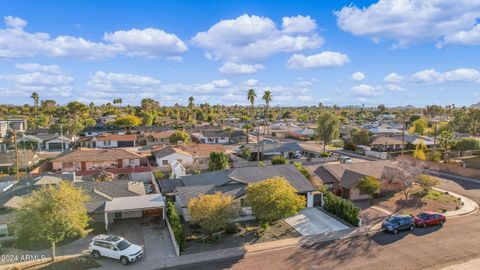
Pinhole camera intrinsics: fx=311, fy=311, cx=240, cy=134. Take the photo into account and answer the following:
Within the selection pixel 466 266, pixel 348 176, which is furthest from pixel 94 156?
pixel 466 266

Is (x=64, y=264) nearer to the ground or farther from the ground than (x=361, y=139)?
nearer to the ground

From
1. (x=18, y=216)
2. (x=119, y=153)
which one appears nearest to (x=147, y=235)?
(x=18, y=216)

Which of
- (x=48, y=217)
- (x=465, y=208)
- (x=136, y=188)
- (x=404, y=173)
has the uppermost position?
(x=404, y=173)

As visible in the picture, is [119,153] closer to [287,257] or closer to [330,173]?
[330,173]

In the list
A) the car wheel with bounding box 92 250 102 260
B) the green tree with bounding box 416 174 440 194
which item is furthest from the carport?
the green tree with bounding box 416 174 440 194

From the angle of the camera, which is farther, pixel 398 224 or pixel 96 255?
pixel 398 224

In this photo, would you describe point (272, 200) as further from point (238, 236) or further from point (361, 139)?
point (361, 139)

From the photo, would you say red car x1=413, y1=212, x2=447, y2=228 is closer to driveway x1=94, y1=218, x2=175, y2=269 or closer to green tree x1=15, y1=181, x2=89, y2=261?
driveway x1=94, y1=218, x2=175, y2=269
